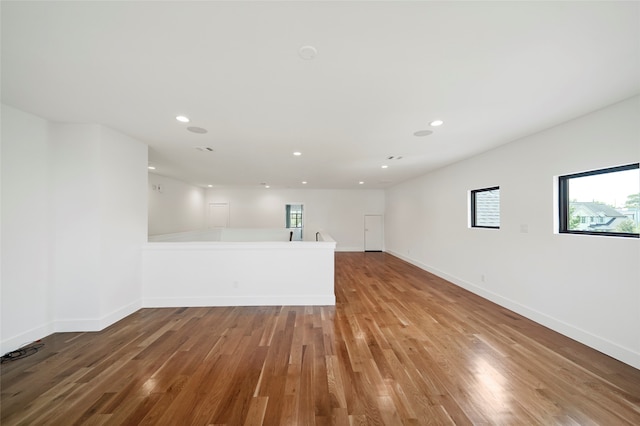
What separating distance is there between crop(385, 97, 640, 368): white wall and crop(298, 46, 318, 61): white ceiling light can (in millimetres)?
3132

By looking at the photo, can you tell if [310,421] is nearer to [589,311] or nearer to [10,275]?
[589,311]

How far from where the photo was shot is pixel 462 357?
2.27 m

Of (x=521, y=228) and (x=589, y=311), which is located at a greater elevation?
Answer: (x=521, y=228)

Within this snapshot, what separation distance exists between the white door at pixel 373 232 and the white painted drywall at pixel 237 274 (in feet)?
18.5

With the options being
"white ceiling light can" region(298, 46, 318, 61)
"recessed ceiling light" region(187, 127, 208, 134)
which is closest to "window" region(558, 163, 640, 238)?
"white ceiling light can" region(298, 46, 318, 61)

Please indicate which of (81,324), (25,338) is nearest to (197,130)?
(81,324)

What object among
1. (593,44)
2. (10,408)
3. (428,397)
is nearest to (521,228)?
(593,44)

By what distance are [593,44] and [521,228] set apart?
8.41 feet

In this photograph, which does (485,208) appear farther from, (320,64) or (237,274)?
(237,274)

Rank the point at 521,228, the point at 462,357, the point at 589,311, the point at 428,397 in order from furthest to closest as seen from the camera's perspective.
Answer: the point at 521,228 → the point at 589,311 → the point at 462,357 → the point at 428,397

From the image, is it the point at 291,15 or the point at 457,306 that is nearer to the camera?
the point at 291,15

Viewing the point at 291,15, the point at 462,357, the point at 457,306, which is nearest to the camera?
the point at 291,15

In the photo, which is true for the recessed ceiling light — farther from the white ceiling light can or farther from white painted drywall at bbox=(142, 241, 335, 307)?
the white ceiling light can

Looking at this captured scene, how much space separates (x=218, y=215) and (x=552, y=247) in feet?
29.9
